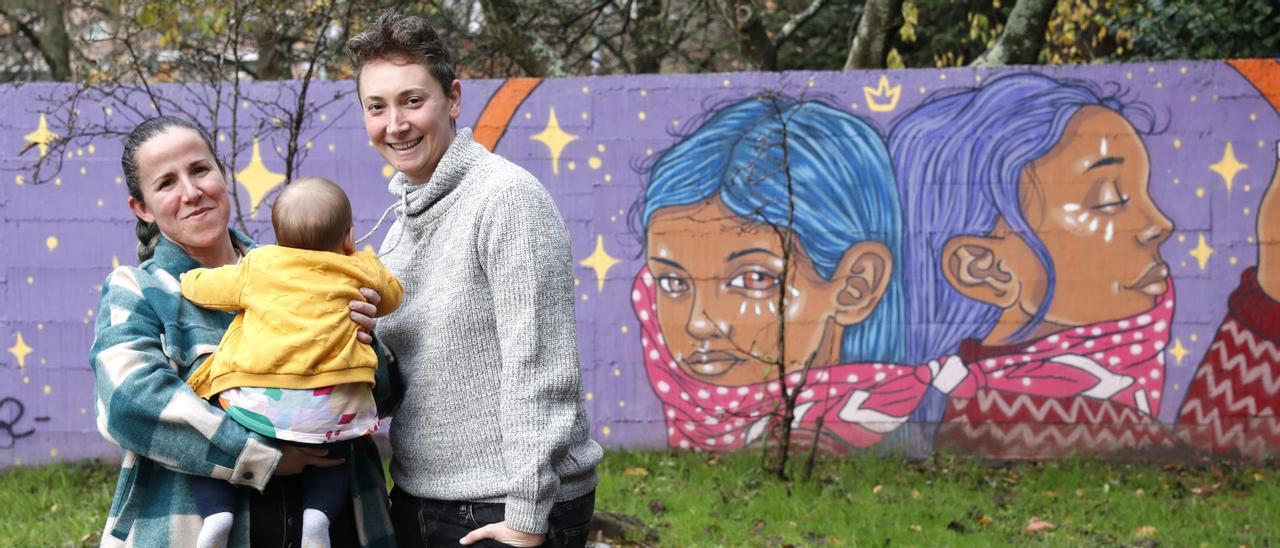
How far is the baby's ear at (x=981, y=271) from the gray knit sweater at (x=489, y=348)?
4.17m

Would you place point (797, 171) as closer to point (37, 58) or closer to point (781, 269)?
point (781, 269)

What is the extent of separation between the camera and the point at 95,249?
6.03 m

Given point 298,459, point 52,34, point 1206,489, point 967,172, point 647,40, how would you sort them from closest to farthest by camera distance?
1. point 298,459
2. point 1206,489
3. point 967,172
4. point 647,40
5. point 52,34

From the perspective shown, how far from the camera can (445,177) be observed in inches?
85.1

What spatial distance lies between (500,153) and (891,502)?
263cm

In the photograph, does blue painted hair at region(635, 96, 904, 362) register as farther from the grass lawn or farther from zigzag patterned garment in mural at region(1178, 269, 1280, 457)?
zigzag patterned garment in mural at region(1178, 269, 1280, 457)

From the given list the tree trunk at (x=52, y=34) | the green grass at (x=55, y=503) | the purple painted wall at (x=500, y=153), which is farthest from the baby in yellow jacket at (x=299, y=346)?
the tree trunk at (x=52, y=34)

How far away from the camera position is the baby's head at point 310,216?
2.10 meters

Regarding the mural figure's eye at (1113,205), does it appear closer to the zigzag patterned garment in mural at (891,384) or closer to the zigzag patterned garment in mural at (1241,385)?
the zigzag patterned garment in mural at (891,384)

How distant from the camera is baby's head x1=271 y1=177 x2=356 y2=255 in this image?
210 cm

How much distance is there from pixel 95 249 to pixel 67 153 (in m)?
0.53

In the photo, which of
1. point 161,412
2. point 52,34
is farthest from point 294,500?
point 52,34

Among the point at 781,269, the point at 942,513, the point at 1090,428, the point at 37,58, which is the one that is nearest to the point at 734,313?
the point at 781,269

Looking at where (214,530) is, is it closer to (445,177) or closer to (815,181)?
(445,177)
